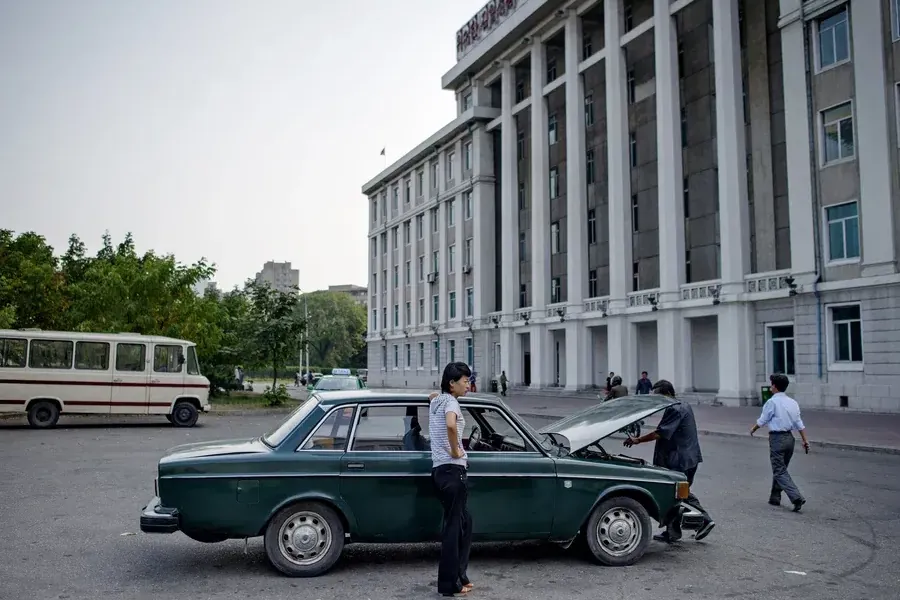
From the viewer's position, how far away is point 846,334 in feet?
92.0

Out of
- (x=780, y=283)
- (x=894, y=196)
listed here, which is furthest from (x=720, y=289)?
(x=894, y=196)

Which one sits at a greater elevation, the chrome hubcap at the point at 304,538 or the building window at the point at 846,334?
the building window at the point at 846,334

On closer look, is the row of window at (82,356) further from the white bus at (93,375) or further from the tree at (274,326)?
the tree at (274,326)

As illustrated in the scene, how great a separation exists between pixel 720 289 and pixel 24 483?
2821 cm

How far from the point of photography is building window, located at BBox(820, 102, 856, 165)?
28234 millimetres

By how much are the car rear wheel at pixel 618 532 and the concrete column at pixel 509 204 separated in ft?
145

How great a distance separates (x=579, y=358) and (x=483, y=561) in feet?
120

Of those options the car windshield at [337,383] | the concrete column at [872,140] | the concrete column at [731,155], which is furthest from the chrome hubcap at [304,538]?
the concrete column at [731,155]

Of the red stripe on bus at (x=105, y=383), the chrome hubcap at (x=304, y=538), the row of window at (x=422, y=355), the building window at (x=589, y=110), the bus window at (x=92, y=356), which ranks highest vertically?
the building window at (x=589, y=110)

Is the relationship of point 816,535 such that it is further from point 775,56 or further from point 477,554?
point 775,56

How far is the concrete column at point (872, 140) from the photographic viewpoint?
26406 mm

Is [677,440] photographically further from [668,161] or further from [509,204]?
[509,204]

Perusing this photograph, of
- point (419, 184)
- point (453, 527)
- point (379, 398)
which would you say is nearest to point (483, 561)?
point (453, 527)

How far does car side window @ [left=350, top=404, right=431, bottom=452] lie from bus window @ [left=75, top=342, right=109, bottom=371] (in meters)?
17.7
